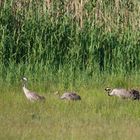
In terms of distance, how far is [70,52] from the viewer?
14688 millimetres

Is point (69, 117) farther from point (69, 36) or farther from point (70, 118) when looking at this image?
point (69, 36)

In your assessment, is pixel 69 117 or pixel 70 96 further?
pixel 70 96

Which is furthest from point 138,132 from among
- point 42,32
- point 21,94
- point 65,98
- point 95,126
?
point 42,32

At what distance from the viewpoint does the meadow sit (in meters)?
11.6

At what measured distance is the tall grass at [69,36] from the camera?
14445mm

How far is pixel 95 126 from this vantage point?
9766mm

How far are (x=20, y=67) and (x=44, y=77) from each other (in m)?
0.63

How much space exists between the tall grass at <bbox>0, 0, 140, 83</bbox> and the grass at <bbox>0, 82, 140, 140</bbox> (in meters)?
1.90

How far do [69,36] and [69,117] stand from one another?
5.01 metres

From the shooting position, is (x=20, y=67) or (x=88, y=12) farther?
(x=88, y=12)

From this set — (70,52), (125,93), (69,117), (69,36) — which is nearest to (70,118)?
(69,117)

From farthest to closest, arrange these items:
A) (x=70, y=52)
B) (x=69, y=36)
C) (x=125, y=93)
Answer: (x=69, y=36)
(x=70, y=52)
(x=125, y=93)

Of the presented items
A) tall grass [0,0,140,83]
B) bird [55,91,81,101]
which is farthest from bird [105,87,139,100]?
tall grass [0,0,140,83]

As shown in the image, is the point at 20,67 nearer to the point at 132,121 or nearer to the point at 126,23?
the point at 126,23
